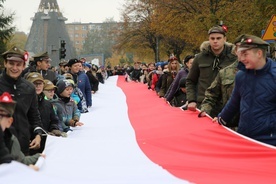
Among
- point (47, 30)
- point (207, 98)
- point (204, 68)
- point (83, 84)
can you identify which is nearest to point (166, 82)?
point (83, 84)

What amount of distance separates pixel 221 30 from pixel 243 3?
1886 cm

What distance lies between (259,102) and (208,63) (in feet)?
7.56

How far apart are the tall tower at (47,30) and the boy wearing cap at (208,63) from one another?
56707 millimetres

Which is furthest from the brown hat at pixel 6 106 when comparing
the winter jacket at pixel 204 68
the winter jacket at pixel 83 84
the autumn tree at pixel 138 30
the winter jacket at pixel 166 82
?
the autumn tree at pixel 138 30

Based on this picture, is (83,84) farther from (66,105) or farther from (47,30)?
(47,30)

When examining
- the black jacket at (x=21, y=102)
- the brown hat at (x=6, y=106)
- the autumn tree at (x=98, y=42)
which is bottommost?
the autumn tree at (x=98, y=42)

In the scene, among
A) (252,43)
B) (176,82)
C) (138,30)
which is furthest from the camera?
(138,30)

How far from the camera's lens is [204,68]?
23.9 ft

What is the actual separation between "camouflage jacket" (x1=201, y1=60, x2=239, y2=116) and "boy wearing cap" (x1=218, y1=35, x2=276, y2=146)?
1180mm

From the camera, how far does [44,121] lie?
21.8 feet

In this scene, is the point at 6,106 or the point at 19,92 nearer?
the point at 6,106

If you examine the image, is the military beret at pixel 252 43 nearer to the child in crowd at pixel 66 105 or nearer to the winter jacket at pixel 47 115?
the winter jacket at pixel 47 115

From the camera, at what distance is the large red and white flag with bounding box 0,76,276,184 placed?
13.1ft

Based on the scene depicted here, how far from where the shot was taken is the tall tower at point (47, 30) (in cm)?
6431
